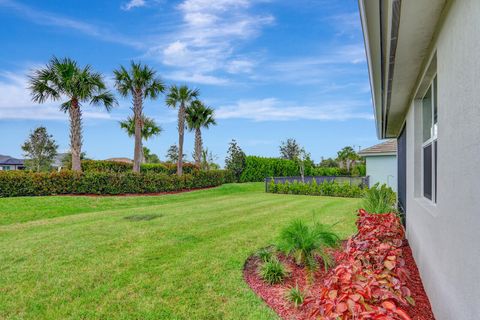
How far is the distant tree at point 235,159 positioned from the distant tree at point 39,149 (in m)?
19.2

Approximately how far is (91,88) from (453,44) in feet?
56.3

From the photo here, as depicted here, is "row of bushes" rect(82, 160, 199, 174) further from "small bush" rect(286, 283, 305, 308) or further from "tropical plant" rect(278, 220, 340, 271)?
"small bush" rect(286, 283, 305, 308)

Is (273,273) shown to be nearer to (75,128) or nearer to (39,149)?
(75,128)

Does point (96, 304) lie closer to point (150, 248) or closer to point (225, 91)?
point (150, 248)

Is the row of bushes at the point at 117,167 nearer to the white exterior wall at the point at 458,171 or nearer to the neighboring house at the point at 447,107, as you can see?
the neighboring house at the point at 447,107

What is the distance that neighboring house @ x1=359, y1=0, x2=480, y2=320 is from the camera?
6.52 feet

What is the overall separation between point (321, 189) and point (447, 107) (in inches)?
634

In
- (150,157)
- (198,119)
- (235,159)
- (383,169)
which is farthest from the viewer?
(150,157)

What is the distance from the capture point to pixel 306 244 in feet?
15.8

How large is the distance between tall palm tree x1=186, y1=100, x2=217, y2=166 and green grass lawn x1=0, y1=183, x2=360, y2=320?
44.9 ft

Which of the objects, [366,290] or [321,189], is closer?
[366,290]

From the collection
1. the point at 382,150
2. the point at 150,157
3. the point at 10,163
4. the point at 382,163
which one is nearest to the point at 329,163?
the point at 382,163

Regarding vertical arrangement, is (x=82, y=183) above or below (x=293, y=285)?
above

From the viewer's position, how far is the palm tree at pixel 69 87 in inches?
630
